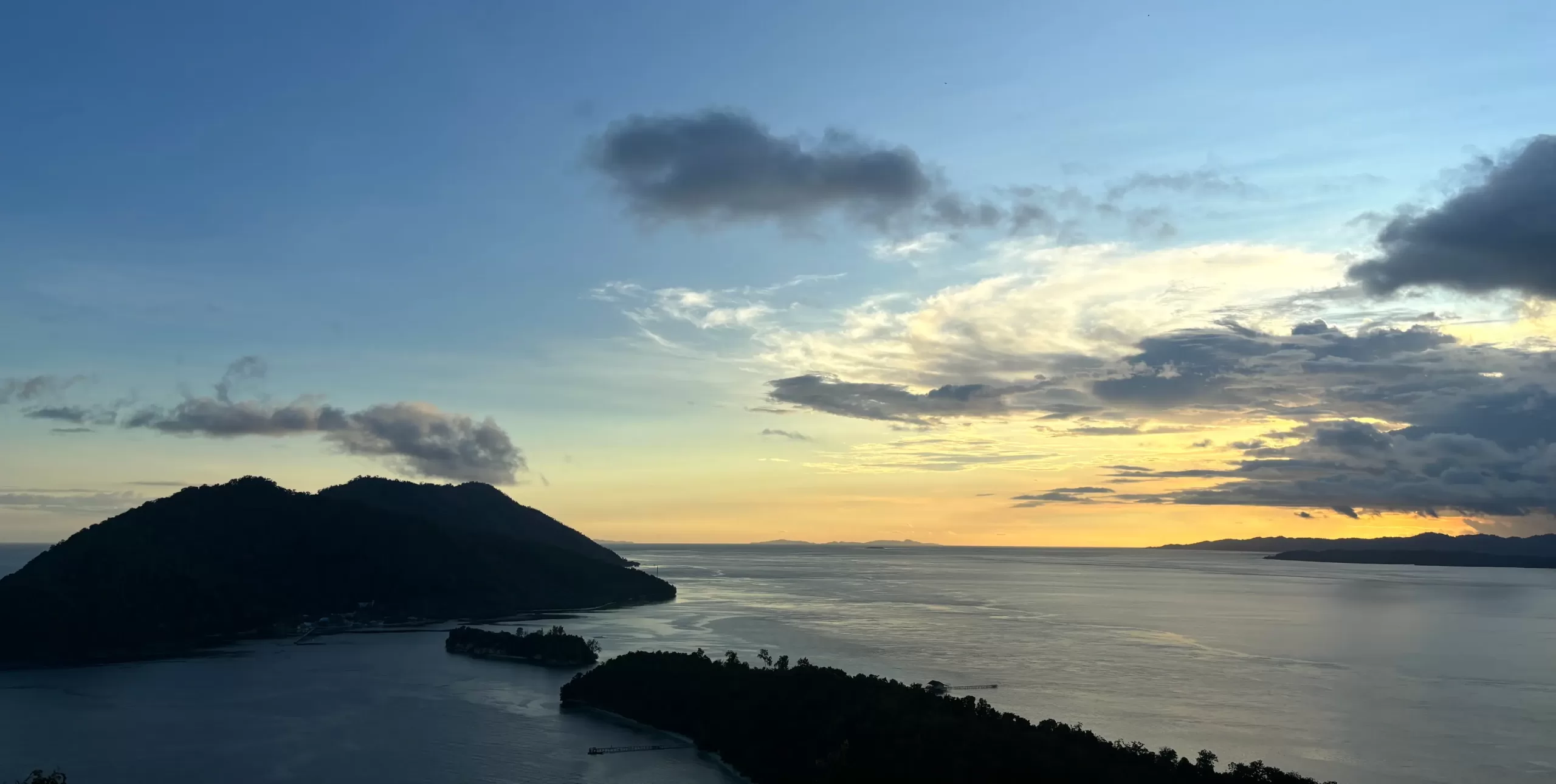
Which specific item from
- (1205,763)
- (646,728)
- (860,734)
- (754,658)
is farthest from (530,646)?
(1205,763)

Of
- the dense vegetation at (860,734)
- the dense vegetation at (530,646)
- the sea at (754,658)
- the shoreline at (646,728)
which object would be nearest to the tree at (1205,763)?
the dense vegetation at (860,734)

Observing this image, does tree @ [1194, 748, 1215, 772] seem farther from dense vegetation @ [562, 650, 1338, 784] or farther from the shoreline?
the shoreline

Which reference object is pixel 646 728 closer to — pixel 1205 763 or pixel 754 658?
pixel 754 658

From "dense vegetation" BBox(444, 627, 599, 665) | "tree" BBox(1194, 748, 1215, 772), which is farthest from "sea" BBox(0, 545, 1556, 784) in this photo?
"tree" BBox(1194, 748, 1215, 772)

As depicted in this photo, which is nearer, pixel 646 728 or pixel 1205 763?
pixel 1205 763

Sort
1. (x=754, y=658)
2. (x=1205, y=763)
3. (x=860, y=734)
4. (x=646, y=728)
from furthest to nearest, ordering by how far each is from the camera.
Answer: (x=754, y=658)
(x=646, y=728)
(x=860, y=734)
(x=1205, y=763)
